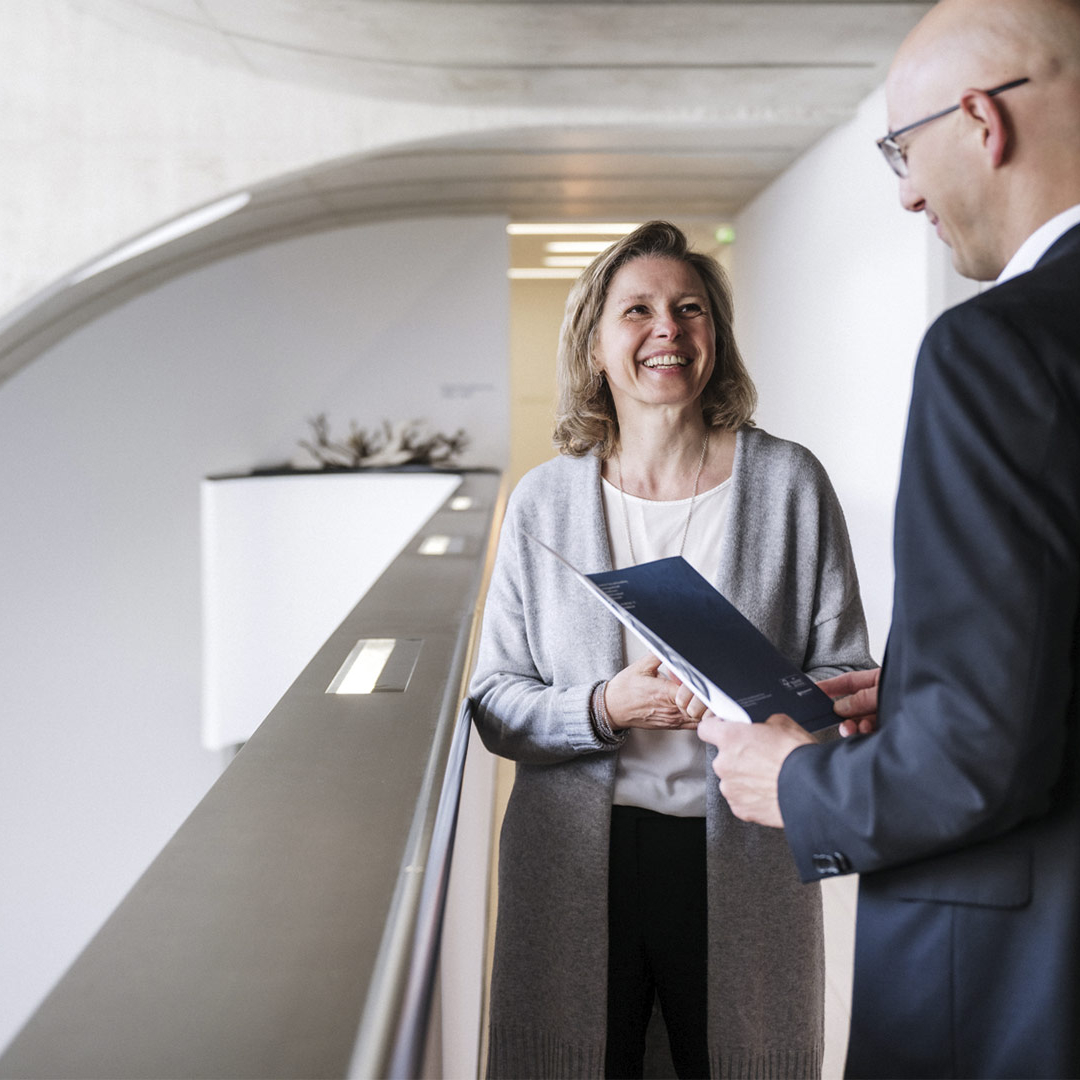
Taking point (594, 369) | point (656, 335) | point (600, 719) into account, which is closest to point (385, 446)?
point (594, 369)

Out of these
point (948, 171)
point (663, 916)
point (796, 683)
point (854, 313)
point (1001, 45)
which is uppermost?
point (854, 313)

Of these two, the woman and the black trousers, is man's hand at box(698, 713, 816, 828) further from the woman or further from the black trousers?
the black trousers

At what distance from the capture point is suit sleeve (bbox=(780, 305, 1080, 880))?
2.90ft

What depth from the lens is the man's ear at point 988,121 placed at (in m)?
0.98

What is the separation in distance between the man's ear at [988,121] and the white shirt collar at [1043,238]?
7 cm

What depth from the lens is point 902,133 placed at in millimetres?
1059

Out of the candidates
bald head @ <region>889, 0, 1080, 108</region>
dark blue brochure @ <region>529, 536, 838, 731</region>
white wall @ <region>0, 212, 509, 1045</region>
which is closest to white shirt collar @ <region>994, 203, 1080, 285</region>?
bald head @ <region>889, 0, 1080, 108</region>

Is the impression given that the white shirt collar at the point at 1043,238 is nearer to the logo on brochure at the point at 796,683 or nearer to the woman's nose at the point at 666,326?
the logo on brochure at the point at 796,683

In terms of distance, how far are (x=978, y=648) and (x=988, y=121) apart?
0.48m

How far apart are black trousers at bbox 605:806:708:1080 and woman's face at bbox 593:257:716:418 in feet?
2.12

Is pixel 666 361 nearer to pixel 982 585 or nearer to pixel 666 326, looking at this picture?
pixel 666 326

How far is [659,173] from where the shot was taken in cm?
949

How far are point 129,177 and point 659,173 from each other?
4423 mm

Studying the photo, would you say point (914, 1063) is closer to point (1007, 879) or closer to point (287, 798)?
point (1007, 879)
